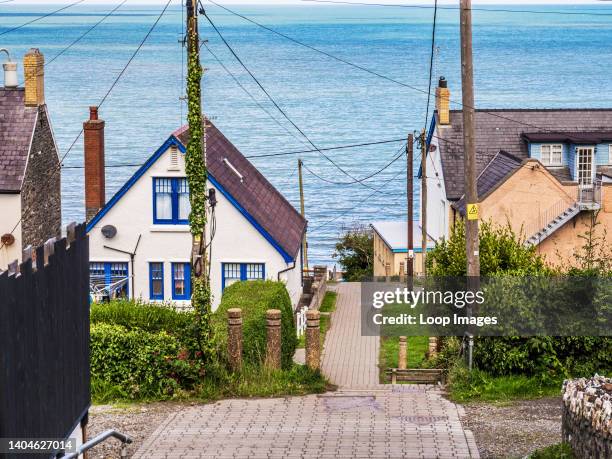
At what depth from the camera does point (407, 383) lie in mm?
28625

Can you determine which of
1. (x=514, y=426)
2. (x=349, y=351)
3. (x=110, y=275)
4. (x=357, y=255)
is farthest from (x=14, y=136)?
(x=357, y=255)

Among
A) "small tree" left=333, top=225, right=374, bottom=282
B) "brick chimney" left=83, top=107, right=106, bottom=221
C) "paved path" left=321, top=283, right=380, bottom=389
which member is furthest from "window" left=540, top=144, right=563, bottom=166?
"brick chimney" left=83, top=107, right=106, bottom=221

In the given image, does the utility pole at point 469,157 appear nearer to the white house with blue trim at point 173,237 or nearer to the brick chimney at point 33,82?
the white house with blue trim at point 173,237

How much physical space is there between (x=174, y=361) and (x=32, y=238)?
76.6 ft

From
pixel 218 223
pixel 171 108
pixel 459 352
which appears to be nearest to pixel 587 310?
pixel 459 352

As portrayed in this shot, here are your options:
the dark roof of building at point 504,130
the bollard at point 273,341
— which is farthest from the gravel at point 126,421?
the dark roof of building at point 504,130

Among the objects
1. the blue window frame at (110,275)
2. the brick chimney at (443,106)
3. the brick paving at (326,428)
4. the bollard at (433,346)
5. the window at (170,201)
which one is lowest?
the brick paving at (326,428)

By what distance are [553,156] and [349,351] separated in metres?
22.7

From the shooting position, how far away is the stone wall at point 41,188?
45719 millimetres

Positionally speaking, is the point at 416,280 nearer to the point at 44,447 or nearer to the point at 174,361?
the point at 174,361

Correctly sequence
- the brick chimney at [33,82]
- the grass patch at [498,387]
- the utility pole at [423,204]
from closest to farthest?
the grass patch at [498,387] < the brick chimney at [33,82] < the utility pole at [423,204]

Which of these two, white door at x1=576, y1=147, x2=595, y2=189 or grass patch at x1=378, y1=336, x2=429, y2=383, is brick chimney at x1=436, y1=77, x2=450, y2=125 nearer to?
white door at x1=576, y1=147, x2=595, y2=189

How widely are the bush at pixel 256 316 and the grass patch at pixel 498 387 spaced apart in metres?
4.10

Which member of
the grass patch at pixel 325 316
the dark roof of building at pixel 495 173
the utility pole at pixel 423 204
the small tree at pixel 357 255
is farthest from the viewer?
the small tree at pixel 357 255
